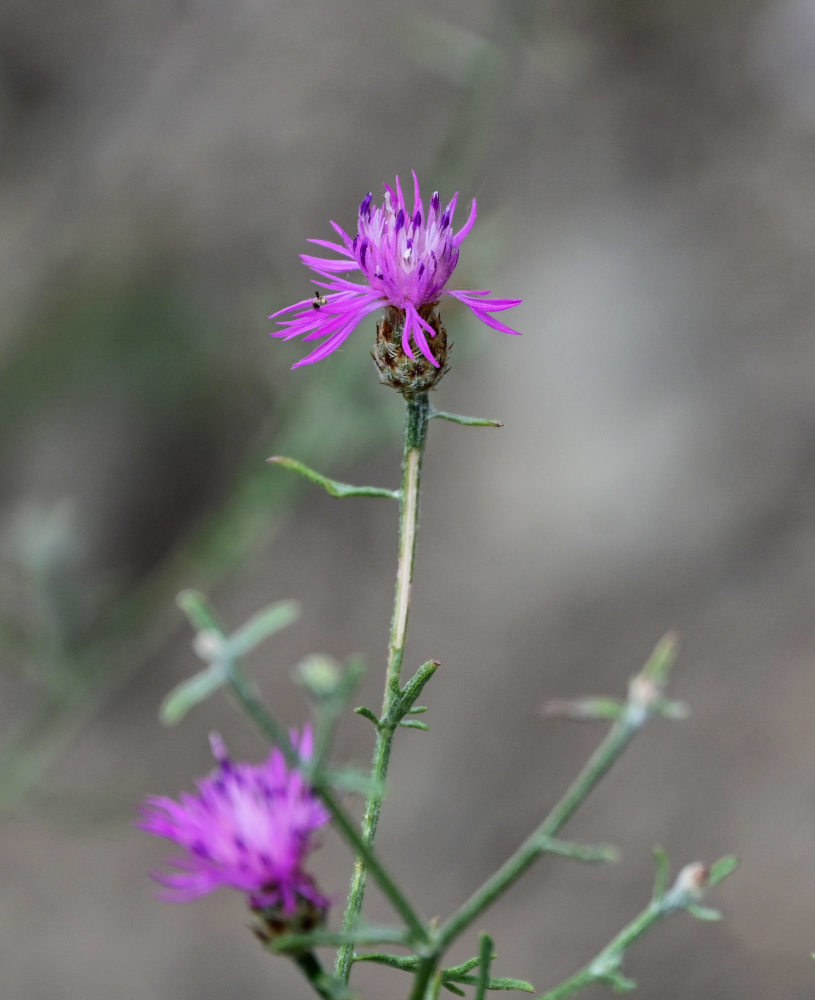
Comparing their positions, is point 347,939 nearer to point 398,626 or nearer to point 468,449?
point 398,626

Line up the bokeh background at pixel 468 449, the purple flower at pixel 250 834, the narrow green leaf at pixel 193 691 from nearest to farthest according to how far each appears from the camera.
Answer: the narrow green leaf at pixel 193 691 < the purple flower at pixel 250 834 < the bokeh background at pixel 468 449

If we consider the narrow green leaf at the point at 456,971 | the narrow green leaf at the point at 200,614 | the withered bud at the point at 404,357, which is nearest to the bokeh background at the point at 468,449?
the withered bud at the point at 404,357

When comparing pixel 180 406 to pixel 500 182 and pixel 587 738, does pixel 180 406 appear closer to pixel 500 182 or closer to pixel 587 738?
pixel 500 182

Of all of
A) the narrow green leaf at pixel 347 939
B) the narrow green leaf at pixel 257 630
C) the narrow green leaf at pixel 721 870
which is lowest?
the narrow green leaf at pixel 347 939

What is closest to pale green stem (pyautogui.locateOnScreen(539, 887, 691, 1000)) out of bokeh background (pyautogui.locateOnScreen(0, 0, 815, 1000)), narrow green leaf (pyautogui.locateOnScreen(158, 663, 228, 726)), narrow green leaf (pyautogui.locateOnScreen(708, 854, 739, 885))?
narrow green leaf (pyautogui.locateOnScreen(708, 854, 739, 885))

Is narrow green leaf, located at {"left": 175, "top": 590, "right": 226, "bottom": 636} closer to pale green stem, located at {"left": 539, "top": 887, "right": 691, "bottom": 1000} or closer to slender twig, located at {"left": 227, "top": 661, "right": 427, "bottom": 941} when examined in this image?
slender twig, located at {"left": 227, "top": 661, "right": 427, "bottom": 941}

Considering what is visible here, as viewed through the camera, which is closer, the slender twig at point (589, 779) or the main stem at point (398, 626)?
the slender twig at point (589, 779)

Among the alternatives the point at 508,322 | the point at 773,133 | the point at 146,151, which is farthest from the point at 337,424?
the point at 773,133

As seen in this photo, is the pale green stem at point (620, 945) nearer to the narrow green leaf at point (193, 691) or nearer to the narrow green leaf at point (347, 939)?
the narrow green leaf at point (347, 939)
